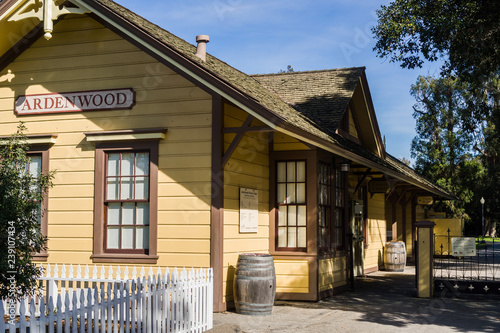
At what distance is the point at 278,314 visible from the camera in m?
10.7

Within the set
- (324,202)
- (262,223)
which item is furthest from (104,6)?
(324,202)

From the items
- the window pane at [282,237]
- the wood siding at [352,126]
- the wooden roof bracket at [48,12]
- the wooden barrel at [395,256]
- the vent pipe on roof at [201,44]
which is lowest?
the wooden barrel at [395,256]

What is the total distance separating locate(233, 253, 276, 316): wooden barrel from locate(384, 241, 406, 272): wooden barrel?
10258mm

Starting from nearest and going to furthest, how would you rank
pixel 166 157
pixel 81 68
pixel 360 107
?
pixel 166 157 < pixel 81 68 < pixel 360 107

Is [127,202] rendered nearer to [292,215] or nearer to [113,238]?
[113,238]

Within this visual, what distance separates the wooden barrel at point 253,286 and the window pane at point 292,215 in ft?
7.45

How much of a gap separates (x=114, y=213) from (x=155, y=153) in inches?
56.2

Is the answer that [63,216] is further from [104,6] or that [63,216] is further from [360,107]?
[360,107]

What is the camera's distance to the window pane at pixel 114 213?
11.5 m

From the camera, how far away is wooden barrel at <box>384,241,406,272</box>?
19906 millimetres

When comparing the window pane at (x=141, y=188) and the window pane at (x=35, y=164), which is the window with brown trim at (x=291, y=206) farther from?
the window pane at (x=35, y=164)

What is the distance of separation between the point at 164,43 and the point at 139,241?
11.9 feet

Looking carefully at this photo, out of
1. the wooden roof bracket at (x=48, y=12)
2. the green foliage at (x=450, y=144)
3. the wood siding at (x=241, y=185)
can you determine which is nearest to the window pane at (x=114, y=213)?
the wood siding at (x=241, y=185)

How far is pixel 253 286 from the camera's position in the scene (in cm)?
1035
